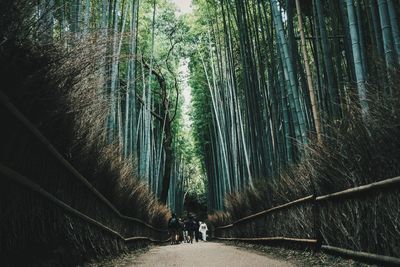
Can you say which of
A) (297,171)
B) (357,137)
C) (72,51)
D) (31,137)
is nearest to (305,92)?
(297,171)

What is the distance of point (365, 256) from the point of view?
271cm

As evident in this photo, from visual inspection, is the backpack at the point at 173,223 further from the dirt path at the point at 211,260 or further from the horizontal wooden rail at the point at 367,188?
the horizontal wooden rail at the point at 367,188

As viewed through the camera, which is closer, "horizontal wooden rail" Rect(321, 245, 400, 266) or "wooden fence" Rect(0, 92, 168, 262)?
"wooden fence" Rect(0, 92, 168, 262)

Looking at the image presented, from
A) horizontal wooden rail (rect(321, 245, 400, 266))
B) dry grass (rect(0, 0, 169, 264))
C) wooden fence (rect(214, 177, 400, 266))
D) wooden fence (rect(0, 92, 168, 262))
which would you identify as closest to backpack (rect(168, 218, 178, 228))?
wooden fence (rect(214, 177, 400, 266))

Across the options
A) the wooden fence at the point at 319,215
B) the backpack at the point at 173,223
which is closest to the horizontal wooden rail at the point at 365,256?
the wooden fence at the point at 319,215

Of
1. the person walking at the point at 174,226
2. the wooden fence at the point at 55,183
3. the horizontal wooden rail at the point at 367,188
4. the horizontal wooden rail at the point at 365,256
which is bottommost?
the person walking at the point at 174,226

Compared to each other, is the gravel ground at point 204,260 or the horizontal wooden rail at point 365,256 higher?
the horizontal wooden rail at point 365,256

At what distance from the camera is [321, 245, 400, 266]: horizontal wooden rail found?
229 cm

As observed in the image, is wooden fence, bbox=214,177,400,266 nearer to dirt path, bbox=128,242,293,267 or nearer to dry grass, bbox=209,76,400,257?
dry grass, bbox=209,76,400,257

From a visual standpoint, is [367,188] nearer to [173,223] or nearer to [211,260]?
[211,260]

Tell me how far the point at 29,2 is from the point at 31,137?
2.42 ft

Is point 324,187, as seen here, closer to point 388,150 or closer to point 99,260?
point 388,150

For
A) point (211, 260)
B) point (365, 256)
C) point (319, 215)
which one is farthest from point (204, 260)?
point (365, 256)

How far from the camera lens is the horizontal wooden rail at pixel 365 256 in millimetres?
2293
